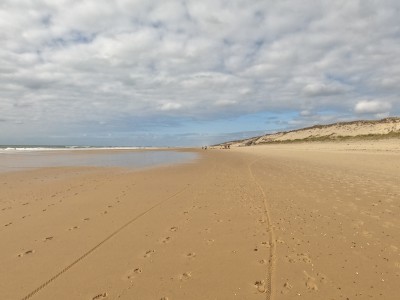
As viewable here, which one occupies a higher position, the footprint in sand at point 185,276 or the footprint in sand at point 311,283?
the footprint in sand at point 185,276

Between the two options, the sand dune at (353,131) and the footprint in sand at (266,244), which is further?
the sand dune at (353,131)

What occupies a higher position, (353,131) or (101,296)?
(353,131)

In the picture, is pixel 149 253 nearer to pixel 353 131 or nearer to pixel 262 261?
pixel 262 261

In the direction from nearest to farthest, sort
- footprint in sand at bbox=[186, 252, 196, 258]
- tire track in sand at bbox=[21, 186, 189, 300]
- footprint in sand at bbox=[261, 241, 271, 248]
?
tire track in sand at bbox=[21, 186, 189, 300]
footprint in sand at bbox=[186, 252, 196, 258]
footprint in sand at bbox=[261, 241, 271, 248]

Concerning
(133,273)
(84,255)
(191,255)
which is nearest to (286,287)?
(191,255)

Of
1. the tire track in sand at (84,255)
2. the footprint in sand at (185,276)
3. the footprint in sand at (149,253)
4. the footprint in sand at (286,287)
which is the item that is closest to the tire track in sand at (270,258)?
the footprint in sand at (286,287)

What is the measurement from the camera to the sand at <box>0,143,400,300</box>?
16.7 feet

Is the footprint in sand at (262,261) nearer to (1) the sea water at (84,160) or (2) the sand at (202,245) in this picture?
(2) the sand at (202,245)

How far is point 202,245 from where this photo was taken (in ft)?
23.0

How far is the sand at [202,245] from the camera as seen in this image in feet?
16.7

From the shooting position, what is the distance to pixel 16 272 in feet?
18.7

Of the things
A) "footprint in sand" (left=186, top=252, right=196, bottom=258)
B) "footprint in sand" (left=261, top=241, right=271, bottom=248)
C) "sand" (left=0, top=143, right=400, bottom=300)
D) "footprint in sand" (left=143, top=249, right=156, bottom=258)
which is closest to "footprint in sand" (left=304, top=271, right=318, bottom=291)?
"sand" (left=0, top=143, right=400, bottom=300)

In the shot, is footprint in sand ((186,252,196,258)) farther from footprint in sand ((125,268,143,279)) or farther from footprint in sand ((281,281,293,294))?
footprint in sand ((281,281,293,294))

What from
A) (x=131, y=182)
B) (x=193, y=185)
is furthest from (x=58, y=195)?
(x=193, y=185)
